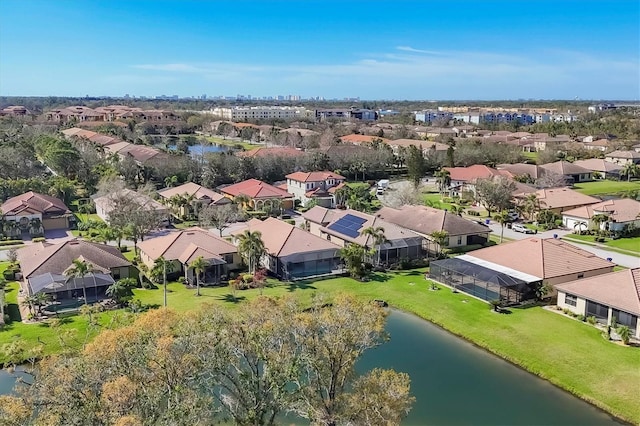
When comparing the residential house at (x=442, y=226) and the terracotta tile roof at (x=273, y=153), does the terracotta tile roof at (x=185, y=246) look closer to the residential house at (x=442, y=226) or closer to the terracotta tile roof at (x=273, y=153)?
the residential house at (x=442, y=226)

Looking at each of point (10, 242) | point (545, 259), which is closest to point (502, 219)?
point (545, 259)

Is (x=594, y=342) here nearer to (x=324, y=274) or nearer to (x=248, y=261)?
(x=324, y=274)

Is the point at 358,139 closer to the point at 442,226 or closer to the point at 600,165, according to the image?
the point at 600,165

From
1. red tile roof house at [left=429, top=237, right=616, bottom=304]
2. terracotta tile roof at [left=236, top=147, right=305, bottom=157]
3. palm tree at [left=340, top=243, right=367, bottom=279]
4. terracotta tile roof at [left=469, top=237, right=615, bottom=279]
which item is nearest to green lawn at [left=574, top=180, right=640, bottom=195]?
terracotta tile roof at [left=469, top=237, right=615, bottom=279]

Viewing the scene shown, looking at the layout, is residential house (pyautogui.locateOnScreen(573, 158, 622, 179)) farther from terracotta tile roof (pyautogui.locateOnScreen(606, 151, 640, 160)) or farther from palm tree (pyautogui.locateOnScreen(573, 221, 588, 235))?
palm tree (pyautogui.locateOnScreen(573, 221, 588, 235))

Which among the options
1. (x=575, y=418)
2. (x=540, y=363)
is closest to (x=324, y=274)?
(x=540, y=363)

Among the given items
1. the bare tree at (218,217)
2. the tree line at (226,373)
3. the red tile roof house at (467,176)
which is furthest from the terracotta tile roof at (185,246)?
the red tile roof house at (467,176)
